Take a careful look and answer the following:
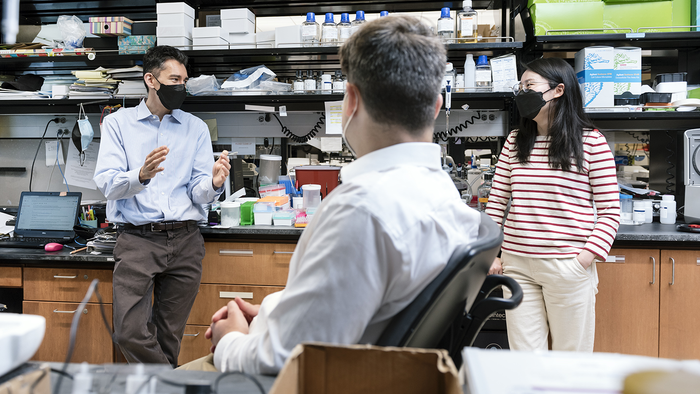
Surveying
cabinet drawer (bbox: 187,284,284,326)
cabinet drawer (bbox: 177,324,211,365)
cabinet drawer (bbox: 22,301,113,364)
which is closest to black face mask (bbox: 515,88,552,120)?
cabinet drawer (bbox: 187,284,284,326)

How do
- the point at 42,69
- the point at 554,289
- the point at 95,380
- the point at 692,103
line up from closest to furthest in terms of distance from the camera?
the point at 95,380
the point at 554,289
the point at 692,103
the point at 42,69

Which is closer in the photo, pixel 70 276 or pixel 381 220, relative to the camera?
pixel 381 220

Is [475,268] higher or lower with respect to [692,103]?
lower

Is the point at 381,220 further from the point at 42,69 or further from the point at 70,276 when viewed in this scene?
the point at 42,69

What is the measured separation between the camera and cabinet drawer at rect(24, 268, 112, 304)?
2.27 m

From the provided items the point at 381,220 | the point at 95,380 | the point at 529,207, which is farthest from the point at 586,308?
the point at 95,380

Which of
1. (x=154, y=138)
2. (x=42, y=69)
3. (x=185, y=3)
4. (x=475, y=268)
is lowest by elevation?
(x=475, y=268)

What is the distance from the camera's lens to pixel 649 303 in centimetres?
222

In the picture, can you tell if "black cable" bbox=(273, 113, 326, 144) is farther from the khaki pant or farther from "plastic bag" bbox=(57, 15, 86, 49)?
the khaki pant

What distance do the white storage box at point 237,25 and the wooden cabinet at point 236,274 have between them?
129 centimetres

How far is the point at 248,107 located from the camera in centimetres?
289

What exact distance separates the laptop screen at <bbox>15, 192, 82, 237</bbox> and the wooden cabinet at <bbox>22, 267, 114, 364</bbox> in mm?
271

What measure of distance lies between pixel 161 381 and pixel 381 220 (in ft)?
1.40

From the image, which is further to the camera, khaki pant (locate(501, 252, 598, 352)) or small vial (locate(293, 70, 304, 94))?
small vial (locate(293, 70, 304, 94))
